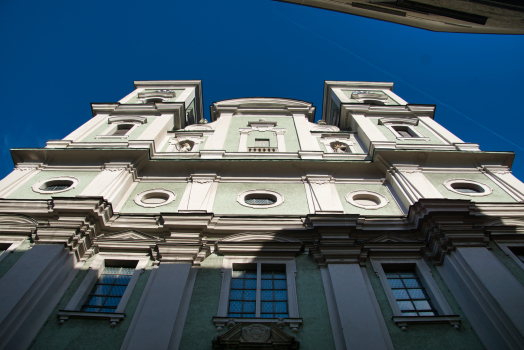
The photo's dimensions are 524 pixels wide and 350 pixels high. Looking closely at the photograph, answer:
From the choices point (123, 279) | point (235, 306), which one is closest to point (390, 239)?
point (235, 306)

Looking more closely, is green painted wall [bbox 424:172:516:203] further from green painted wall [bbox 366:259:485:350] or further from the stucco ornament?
the stucco ornament

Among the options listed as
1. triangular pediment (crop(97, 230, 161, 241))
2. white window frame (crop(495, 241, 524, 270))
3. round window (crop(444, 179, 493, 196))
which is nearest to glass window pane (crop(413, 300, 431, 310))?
white window frame (crop(495, 241, 524, 270))

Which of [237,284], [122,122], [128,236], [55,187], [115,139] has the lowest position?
[237,284]

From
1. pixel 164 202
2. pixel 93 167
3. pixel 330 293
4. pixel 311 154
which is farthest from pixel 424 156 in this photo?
pixel 93 167

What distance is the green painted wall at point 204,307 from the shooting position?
10.5m

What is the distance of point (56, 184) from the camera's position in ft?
61.2

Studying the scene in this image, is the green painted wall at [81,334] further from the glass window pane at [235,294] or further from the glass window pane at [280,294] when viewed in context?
the glass window pane at [280,294]

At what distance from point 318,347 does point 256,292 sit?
2.66 m

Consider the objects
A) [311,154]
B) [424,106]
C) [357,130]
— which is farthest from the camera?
[424,106]

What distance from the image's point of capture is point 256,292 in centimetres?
1227

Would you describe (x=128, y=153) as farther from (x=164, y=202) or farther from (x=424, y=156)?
(x=424, y=156)

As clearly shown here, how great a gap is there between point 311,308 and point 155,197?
9454mm

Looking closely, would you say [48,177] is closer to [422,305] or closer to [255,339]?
[255,339]

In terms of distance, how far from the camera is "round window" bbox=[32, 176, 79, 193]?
1781 centimetres
